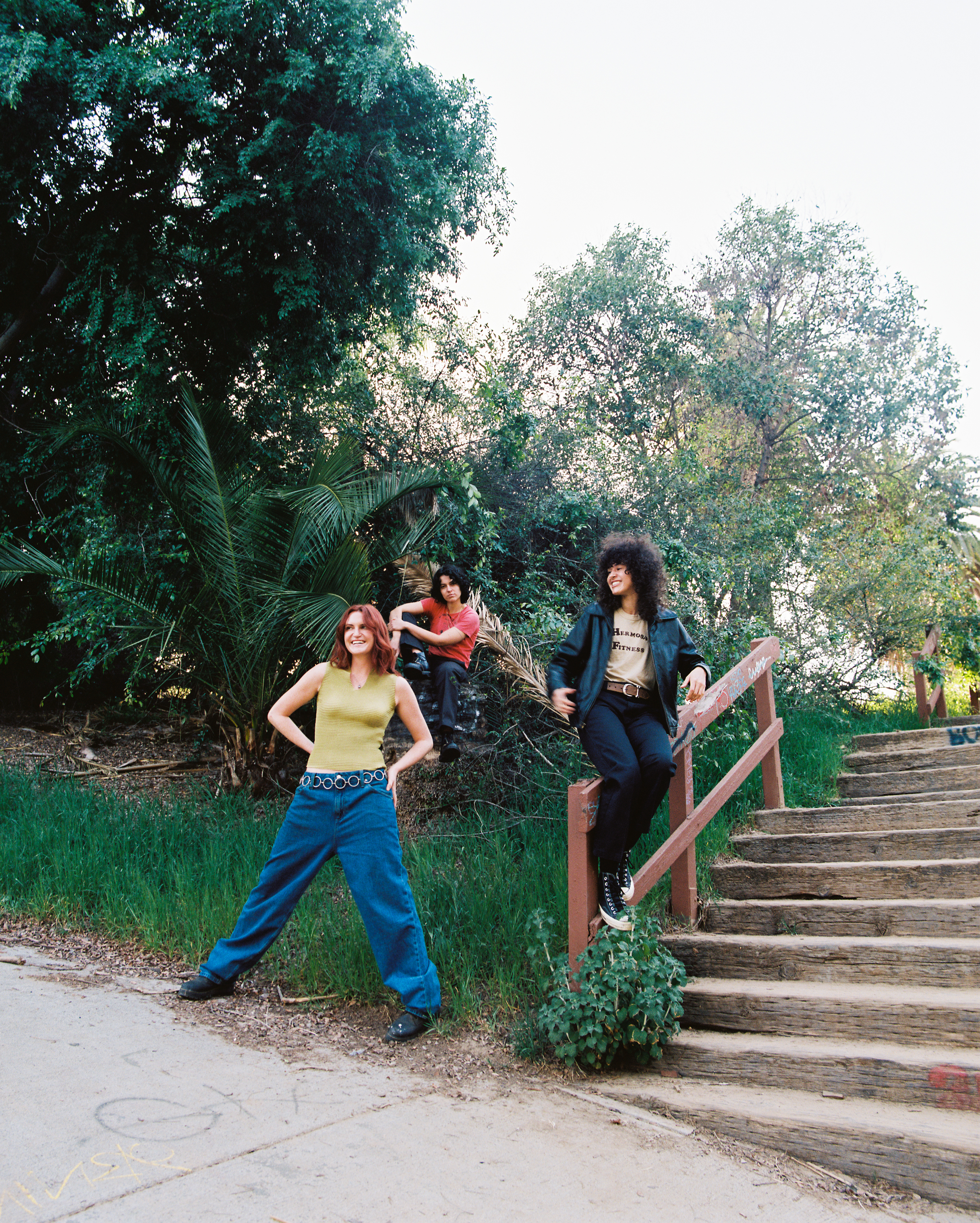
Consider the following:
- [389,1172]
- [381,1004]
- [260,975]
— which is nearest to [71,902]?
[260,975]

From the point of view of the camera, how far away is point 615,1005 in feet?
12.0

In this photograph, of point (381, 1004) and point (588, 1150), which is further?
point (381, 1004)

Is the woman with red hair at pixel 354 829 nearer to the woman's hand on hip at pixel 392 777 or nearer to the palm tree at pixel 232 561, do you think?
the woman's hand on hip at pixel 392 777

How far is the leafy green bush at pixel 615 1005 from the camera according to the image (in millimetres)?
3664

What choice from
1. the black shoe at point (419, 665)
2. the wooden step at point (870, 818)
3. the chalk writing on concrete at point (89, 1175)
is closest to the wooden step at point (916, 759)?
the wooden step at point (870, 818)

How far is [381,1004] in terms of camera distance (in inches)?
175

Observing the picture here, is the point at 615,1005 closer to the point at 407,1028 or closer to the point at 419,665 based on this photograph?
the point at 407,1028

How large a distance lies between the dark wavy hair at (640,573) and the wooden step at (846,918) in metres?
1.63

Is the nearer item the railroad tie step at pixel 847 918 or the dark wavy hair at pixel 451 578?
the railroad tie step at pixel 847 918

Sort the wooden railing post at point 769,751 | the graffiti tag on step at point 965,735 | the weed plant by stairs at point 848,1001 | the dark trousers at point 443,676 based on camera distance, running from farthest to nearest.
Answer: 1. the graffiti tag on step at point 965,735
2. the dark trousers at point 443,676
3. the wooden railing post at point 769,751
4. the weed plant by stairs at point 848,1001

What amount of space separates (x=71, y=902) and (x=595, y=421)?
9.16m

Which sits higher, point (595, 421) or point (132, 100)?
point (132, 100)

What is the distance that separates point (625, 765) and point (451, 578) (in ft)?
10.3

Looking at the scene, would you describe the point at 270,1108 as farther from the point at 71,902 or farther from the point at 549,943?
the point at 71,902
